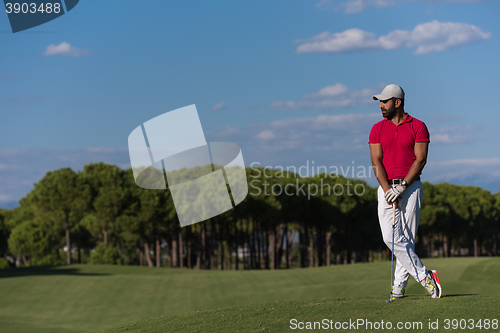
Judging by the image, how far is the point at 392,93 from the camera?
806 centimetres

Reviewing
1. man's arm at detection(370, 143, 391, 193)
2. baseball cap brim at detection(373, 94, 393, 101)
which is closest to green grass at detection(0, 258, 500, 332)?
man's arm at detection(370, 143, 391, 193)

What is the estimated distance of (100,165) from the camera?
195 feet

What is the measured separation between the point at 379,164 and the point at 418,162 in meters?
0.56

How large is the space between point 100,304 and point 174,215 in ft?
86.8

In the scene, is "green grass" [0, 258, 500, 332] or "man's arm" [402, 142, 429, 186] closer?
"man's arm" [402, 142, 429, 186]

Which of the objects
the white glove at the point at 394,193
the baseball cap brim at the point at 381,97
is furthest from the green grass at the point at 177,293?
the baseball cap brim at the point at 381,97

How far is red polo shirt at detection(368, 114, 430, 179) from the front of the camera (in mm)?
7977

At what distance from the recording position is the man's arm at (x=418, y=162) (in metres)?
7.82

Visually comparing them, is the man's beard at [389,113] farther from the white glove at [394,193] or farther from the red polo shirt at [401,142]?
the white glove at [394,193]

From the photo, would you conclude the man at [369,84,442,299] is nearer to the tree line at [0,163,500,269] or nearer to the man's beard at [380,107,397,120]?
the man's beard at [380,107,397,120]

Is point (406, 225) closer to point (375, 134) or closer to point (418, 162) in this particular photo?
point (418, 162)

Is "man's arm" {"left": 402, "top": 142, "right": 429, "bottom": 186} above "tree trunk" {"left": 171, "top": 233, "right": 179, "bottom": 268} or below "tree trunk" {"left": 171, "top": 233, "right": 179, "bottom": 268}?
above

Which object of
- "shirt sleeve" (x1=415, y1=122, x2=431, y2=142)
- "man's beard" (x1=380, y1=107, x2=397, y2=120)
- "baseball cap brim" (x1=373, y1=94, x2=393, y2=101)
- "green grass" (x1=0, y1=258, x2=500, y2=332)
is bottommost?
"green grass" (x1=0, y1=258, x2=500, y2=332)

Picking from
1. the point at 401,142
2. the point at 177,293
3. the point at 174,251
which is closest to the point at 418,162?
the point at 401,142
